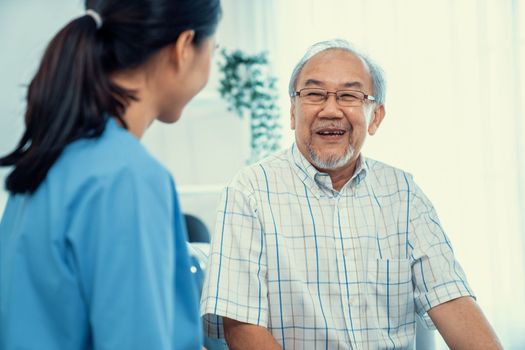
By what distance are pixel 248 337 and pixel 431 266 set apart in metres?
0.50

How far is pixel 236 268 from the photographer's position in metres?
1.42

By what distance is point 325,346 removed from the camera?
1421 mm

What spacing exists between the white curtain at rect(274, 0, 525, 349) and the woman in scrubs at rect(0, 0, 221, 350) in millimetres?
2118

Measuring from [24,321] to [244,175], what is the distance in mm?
864

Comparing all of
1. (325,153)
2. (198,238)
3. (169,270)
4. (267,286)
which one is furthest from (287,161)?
(198,238)

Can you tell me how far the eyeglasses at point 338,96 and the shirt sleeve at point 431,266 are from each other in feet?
1.03

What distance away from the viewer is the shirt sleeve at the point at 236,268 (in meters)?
1.37

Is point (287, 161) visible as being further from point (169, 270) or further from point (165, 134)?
point (165, 134)

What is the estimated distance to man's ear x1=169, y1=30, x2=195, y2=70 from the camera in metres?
0.85

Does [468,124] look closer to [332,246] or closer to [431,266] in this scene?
[431,266]

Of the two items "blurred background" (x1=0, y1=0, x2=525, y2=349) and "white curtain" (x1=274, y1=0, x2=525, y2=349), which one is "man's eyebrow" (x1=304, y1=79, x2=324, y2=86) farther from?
"white curtain" (x1=274, y1=0, x2=525, y2=349)

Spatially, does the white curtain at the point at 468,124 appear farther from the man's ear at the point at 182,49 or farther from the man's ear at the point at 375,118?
the man's ear at the point at 182,49

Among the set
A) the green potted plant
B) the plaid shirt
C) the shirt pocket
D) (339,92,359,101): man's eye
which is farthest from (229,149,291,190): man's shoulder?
the green potted plant

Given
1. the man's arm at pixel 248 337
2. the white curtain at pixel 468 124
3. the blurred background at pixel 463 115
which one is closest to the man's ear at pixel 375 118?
the man's arm at pixel 248 337
